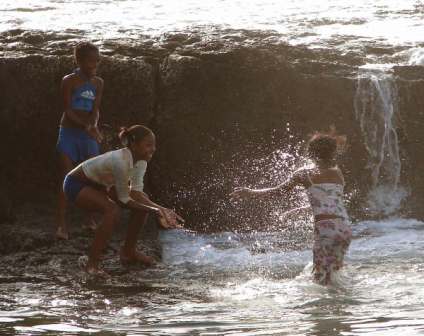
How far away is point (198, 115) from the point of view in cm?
1063

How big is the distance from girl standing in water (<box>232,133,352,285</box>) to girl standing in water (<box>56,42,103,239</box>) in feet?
7.84

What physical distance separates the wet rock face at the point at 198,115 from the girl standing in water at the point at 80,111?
1331 mm

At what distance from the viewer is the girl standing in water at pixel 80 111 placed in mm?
8969

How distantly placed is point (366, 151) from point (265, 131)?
1138 millimetres

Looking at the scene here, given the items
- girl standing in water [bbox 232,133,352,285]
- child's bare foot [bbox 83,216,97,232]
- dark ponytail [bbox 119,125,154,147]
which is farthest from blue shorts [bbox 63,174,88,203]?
child's bare foot [bbox 83,216,97,232]

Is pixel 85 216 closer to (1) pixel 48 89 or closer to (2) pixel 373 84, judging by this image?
(1) pixel 48 89

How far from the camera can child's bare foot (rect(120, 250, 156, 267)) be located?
8656 millimetres

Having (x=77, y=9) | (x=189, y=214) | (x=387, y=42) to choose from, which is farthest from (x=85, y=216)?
(x=77, y=9)

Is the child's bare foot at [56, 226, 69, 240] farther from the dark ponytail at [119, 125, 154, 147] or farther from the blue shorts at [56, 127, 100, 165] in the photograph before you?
the dark ponytail at [119, 125, 154, 147]

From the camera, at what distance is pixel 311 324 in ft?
19.7

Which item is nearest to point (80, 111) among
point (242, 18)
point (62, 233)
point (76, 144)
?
point (76, 144)

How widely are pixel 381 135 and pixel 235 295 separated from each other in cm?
419

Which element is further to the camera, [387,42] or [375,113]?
[387,42]

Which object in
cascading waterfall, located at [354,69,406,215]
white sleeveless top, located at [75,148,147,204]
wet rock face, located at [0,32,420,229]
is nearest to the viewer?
white sleeveless top, located at [75,148,147,204]
